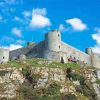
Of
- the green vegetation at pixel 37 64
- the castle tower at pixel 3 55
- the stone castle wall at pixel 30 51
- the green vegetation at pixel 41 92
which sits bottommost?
the green vegetation at pixel 41 92

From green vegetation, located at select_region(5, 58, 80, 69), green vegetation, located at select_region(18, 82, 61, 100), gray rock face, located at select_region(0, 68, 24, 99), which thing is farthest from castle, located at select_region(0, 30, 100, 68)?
green vegetation, located at select_region(18, 82, 61, 100)

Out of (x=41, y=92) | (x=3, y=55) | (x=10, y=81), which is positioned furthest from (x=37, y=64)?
(x=3, y=55)

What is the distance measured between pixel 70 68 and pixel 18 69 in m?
10.6

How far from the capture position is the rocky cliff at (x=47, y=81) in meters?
95.5

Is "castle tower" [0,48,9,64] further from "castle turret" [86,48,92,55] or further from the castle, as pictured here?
"castle turret" [86,48,92,55]

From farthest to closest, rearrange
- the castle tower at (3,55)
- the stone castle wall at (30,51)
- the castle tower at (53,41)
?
1. the stone castle wall at (30,51)
2. the castle tower at (3,55)
3. the castle tower at (53,41)

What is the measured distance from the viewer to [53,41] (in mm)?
109562

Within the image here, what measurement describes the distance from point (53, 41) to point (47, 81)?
13307 millimetres

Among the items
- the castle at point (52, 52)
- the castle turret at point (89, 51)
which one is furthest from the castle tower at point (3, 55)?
the castle turret at point (89, 51)

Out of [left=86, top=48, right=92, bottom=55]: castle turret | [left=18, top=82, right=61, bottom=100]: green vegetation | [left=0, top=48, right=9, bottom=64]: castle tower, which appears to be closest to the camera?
[left=18, top=82, right=61, bottom=100]: green vegetation

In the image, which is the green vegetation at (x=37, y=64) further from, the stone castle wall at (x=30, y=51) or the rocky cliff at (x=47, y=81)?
the stone castle wall at (x=30, y=51)

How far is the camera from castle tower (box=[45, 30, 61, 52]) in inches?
4309

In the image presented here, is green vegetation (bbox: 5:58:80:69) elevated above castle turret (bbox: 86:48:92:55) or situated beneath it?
situated beneath

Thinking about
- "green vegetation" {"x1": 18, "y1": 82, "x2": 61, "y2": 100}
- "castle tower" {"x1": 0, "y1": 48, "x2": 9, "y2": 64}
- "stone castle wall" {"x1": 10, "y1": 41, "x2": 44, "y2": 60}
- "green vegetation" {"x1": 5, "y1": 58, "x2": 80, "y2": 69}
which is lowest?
"green vegetation" {"x1": 18, "y1": 82, "x2": 61, "y2": 100}
